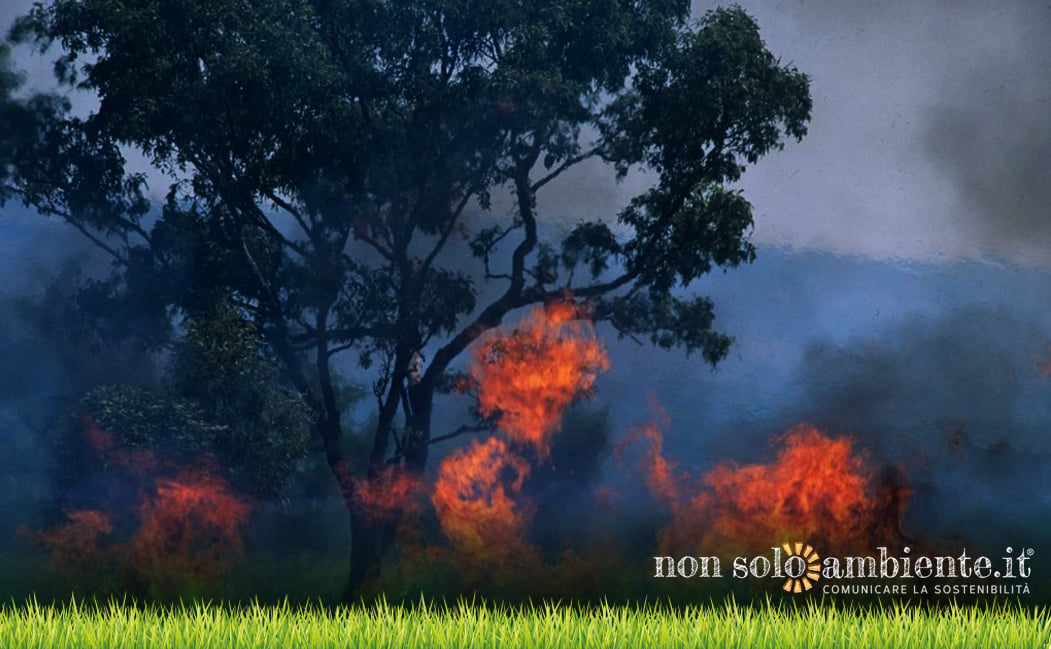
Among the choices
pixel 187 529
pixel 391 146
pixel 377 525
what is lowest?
pixel 187 529

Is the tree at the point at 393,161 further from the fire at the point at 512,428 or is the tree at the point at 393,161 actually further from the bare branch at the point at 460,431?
the fire at the point at 512,428

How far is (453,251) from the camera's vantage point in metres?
11.6

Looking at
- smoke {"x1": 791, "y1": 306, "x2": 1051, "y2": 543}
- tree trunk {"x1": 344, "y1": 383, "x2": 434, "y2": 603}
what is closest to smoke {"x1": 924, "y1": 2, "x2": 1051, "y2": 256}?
smoke {"x1": 791, "y1": 306, "x2": 1051, "y2": 543}

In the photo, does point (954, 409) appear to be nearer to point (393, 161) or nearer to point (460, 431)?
point (460, 431)

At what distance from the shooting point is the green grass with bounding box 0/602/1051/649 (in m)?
7.25

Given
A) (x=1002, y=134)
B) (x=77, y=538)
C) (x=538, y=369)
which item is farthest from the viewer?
(x=1002, y=134)

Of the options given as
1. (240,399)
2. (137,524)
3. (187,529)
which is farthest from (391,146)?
(137,524)

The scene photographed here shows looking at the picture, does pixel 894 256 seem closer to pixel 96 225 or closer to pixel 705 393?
pixel 705 393

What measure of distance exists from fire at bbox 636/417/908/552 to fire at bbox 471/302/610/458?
772 mm

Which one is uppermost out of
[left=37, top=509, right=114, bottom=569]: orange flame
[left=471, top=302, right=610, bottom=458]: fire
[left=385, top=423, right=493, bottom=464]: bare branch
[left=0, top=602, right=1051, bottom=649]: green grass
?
[left=471, top=302, right=610, bottom=458]: fire

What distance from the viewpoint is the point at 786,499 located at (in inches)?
438

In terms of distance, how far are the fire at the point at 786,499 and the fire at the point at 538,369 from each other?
2.53 ft

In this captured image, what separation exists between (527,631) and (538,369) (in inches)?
166

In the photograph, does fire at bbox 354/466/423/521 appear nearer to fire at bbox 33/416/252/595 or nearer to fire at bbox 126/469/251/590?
fire at bbox 126/469/251/590
